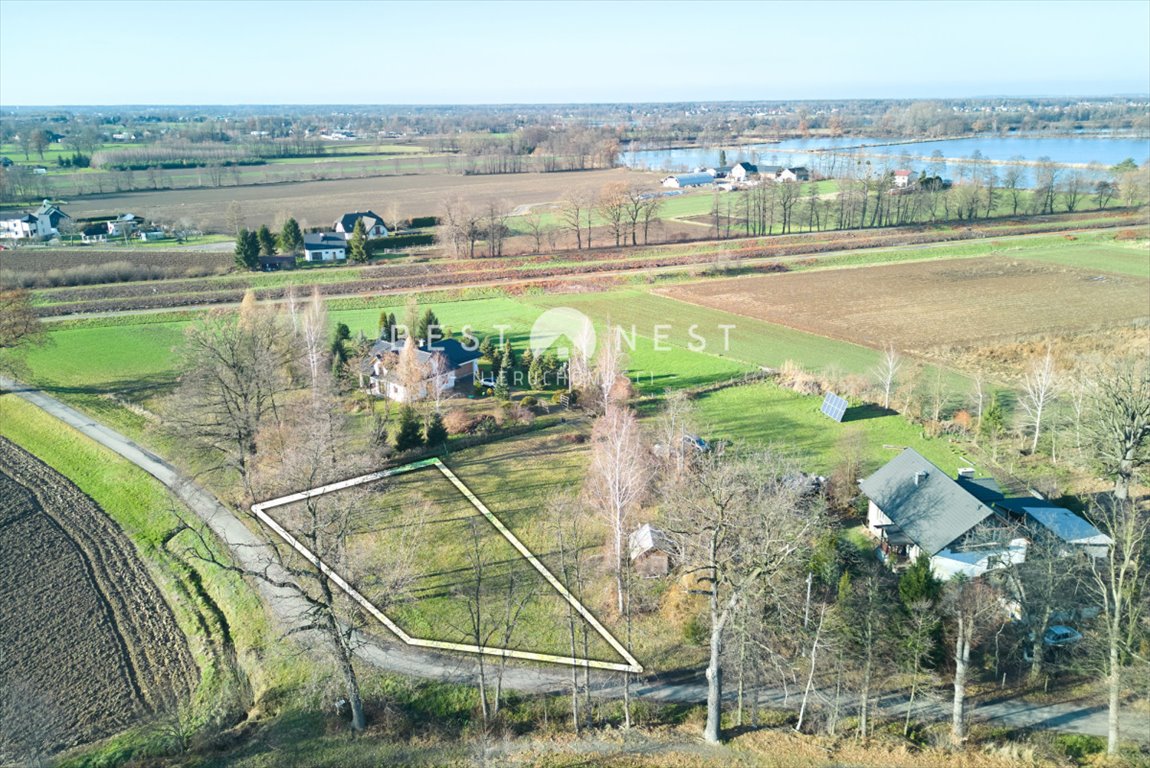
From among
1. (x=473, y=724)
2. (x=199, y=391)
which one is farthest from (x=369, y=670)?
(x=199, y=391)

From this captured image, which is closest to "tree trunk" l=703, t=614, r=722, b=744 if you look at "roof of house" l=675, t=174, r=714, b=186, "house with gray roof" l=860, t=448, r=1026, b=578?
"house with gray roof" l=860, t=448, r=1026, b=578

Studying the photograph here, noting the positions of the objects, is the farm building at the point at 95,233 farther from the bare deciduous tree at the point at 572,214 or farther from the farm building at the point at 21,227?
the bare deciduous tree at the point at 572,214

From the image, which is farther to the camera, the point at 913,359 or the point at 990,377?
the point at 913,359

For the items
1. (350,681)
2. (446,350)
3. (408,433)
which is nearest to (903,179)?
(446,350)

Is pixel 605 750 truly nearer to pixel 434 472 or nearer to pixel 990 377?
pixel 434 472

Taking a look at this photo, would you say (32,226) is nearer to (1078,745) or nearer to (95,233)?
(95,233)

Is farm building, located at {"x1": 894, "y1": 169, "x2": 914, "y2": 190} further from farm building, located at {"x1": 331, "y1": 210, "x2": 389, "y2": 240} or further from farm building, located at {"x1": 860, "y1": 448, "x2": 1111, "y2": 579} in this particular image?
farm building, located at {"x1": 860, "y1": 448, "x2": 1111, "y2": 579}

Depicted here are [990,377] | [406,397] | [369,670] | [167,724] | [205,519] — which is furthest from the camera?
[990,377]
